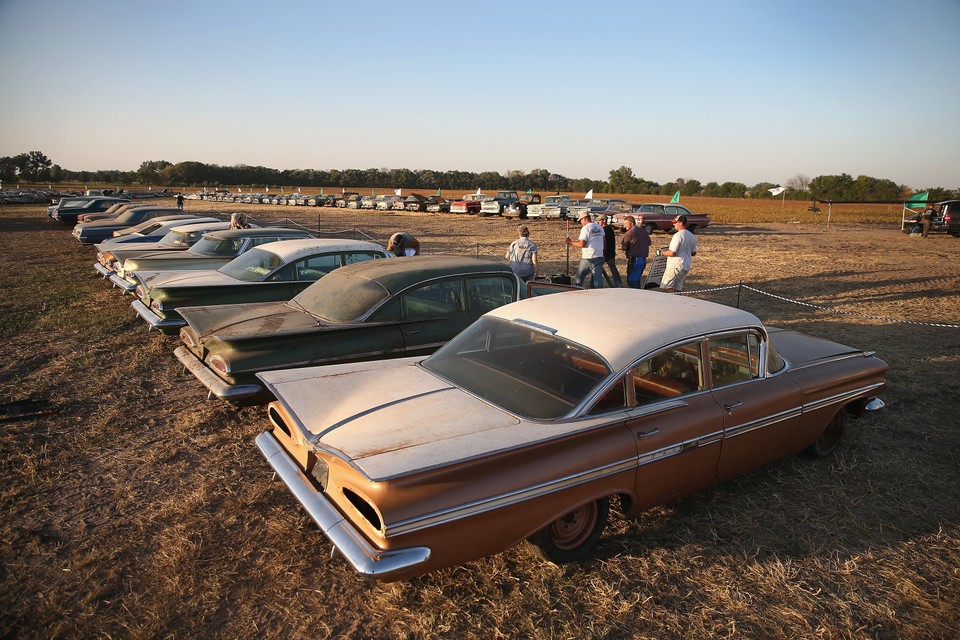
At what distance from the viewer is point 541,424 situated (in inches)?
109

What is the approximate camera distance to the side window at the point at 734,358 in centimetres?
343

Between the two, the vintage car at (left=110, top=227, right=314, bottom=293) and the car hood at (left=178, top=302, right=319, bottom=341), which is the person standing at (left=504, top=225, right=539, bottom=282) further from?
the car hood at (left=178, top=302, right=319, bottom=341)

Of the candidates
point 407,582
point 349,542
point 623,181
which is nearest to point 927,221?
point 407,582

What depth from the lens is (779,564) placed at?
3053 mm

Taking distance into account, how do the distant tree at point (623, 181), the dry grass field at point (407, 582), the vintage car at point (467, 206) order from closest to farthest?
the dry grass field at point (407, 582) → the vintage car at point (467, 206) → the distant tree at point (623, 181)

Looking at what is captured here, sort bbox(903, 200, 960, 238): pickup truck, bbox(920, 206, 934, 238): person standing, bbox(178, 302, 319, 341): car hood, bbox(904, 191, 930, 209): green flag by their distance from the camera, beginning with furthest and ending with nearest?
bbox(904, 191, 930, 209): green flag → bbox(920, 206, 934, 238): person standing → bbox(903, 200, 960, 238): pickup truck → bbox(178, 302, 319, 341): car hood

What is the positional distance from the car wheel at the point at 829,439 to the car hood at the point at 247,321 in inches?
163

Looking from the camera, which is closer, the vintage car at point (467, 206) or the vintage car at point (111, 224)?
the vintage car at point (111, 224)

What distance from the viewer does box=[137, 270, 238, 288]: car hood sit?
21.4ft

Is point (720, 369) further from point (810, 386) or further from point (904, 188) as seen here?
point (904, 188)

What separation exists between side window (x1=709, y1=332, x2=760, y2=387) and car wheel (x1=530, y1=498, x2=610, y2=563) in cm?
111

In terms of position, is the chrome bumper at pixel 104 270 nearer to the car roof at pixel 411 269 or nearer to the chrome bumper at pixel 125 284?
the chrome bumper at pixel 125 284

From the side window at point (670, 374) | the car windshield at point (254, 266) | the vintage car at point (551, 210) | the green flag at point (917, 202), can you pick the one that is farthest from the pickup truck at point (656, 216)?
the side window at point (670, 374)

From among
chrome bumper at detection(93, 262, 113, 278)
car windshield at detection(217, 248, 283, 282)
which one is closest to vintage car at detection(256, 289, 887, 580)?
car windshield at detection(217, 248, 283, 282)
